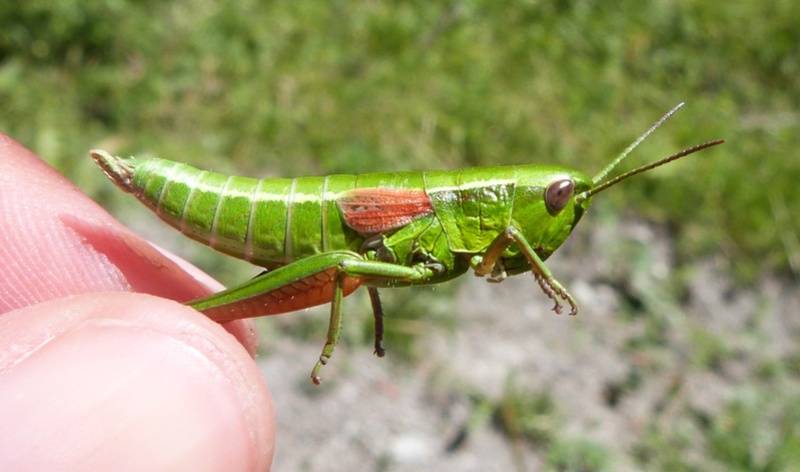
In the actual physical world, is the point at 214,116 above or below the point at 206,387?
below

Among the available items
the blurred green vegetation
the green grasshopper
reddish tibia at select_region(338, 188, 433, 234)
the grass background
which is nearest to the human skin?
the green grasshopper

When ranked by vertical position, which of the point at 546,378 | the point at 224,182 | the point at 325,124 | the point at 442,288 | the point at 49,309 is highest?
the point at 224,182

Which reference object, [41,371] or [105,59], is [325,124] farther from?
[41,371]

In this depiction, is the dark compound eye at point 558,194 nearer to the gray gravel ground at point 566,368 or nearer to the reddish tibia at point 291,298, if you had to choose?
the reddish tibia at point 291,298

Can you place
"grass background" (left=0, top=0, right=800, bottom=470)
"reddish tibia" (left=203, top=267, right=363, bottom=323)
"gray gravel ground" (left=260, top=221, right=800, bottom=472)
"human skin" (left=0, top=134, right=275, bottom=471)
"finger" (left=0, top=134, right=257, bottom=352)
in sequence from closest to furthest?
"human skin" (left=0, top=134, right=275, bottom=471) → "reddish tibia" (left=203, top=267, right=363, bottom=323) → "finger" (left=0, top=134, right=257, bottom=352) → "gray gravel ground" (left=260, top=221, right=800, bottom=472) → "grass background" (left=0, top=0, right=800, bottom=470)

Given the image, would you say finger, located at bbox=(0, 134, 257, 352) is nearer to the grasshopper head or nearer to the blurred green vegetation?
the grasshopper head

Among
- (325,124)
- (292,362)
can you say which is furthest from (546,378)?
(325,124)

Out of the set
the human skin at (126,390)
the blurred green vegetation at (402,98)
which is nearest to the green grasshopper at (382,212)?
the human skin at (126,390)
